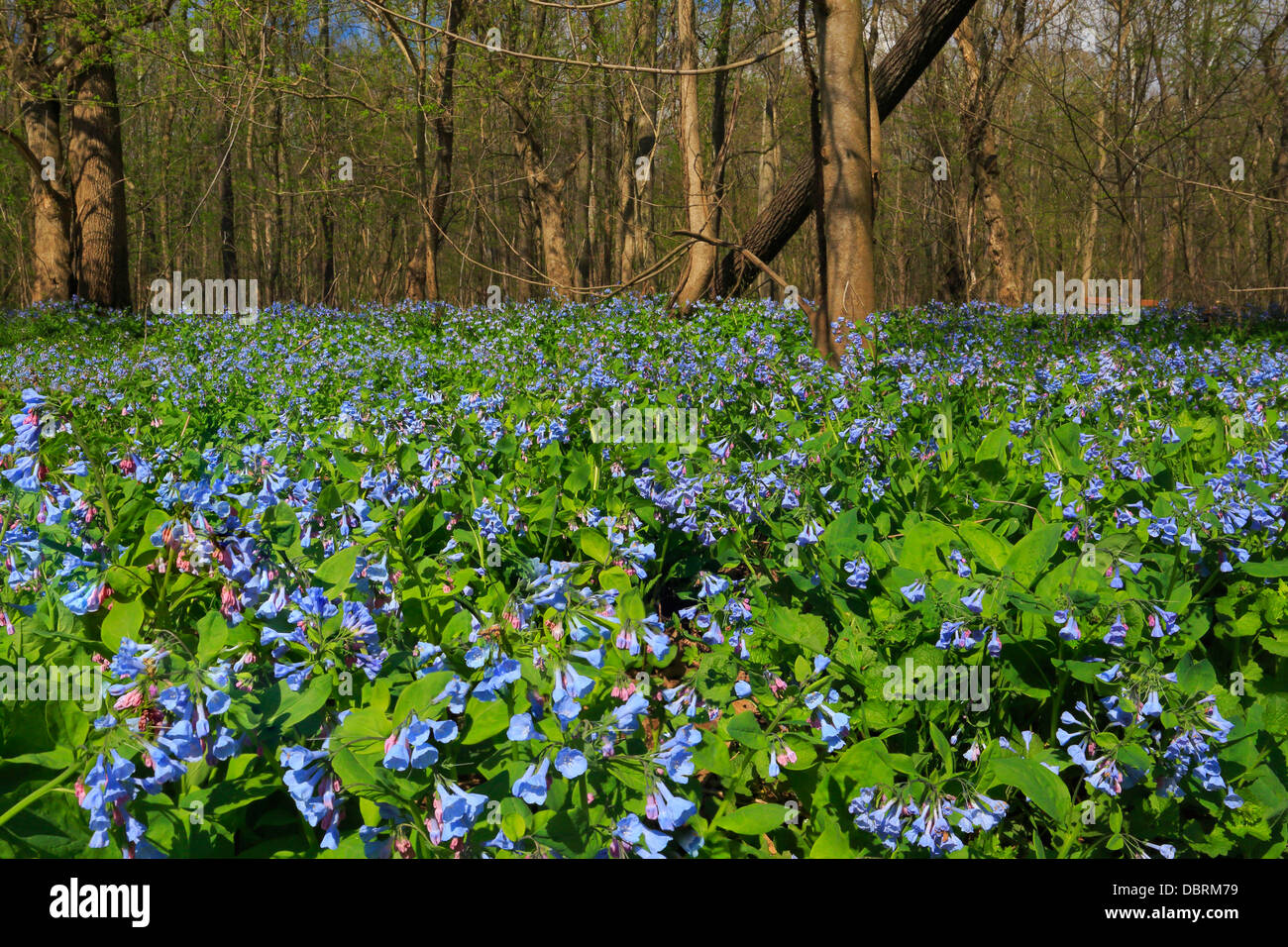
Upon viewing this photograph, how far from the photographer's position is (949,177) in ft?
53.9

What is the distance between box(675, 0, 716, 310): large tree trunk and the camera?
809 centimetres

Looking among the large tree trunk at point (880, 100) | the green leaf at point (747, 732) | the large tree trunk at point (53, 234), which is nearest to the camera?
the green leaf at point (747, 732)

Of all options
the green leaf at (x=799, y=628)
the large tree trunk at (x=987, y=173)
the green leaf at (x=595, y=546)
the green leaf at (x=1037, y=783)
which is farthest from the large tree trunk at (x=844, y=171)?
the large tree trunk at (x=987, y=173)

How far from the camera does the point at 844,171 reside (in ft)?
16.4

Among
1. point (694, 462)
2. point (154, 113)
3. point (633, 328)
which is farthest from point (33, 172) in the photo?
point (694, 462)

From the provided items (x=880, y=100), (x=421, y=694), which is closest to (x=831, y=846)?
(x=421, y=694)

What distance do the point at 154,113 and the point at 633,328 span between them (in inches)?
933

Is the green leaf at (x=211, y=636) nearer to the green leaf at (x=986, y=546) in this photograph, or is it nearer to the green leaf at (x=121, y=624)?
the green leaf at (x=121, y=624)

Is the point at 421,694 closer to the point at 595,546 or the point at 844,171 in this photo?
the point at 595,546

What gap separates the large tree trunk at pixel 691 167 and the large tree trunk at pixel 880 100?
0.27 m

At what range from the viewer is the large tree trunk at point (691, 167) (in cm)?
809

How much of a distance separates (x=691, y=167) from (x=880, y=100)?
1.98 m

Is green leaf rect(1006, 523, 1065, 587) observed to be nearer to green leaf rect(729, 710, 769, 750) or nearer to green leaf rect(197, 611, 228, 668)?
green leaf rect(729, 710, 769, 750)

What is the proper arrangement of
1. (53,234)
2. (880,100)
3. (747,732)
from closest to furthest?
1. (747,732)
2. (880,100)
3. (53,234)
